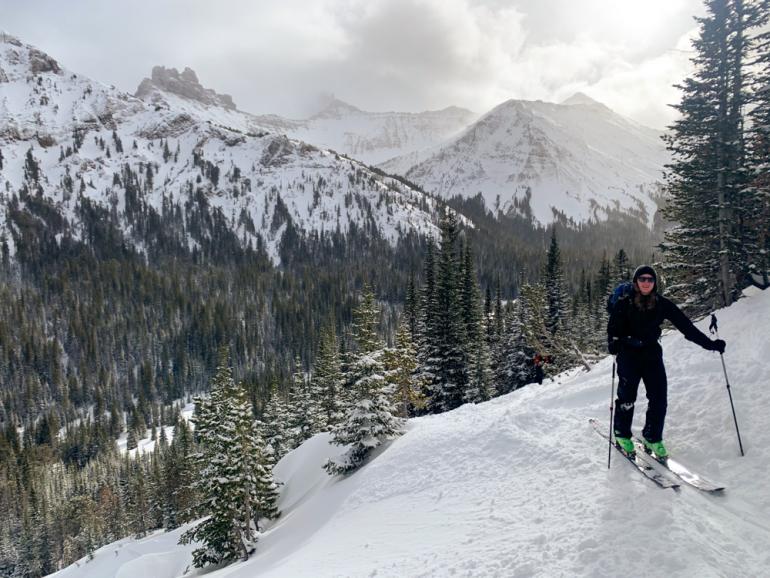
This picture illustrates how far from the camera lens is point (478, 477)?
919cm

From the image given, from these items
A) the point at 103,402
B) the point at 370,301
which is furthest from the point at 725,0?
the point at 103,402

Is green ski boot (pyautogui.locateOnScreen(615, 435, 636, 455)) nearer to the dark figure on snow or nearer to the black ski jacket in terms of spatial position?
the dark figure on snow

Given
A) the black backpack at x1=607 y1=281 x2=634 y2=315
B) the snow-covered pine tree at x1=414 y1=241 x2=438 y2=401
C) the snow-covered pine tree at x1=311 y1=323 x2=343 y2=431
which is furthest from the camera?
the snow-covered pine tree at x1=311 y1=323 x2=343 y2=431

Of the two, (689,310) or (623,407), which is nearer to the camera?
(623,407)

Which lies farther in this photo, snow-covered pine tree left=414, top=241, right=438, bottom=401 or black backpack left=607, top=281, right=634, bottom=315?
snow-covered pine tree left=414, top=241, right=438, bottom=401

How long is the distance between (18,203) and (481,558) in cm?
24109

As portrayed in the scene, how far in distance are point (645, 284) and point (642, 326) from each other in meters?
0.68

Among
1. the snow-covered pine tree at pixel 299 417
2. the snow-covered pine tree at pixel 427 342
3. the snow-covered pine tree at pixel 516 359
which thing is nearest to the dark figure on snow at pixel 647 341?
the snow-covered pine tree at pixel 427 342

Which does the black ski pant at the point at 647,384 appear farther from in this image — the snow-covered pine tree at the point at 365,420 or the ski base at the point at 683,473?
the snow-covered pine tree at the point at 365,420

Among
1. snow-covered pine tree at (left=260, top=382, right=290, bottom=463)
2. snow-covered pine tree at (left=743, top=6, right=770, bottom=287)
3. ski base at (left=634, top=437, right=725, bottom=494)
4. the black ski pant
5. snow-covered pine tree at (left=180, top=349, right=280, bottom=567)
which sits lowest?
snow-covered pine tree at (left=260, top=382, right=290, bottom=463)

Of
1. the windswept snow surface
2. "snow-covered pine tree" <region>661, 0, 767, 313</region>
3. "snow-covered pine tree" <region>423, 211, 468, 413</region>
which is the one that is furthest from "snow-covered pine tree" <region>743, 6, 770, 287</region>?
"snow-covered pine tree" <region>423, 211, 468, 413</region>

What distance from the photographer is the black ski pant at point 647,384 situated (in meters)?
7.02

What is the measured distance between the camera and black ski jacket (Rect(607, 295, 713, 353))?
277 inches

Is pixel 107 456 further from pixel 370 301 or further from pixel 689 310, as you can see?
pixel 689 310
